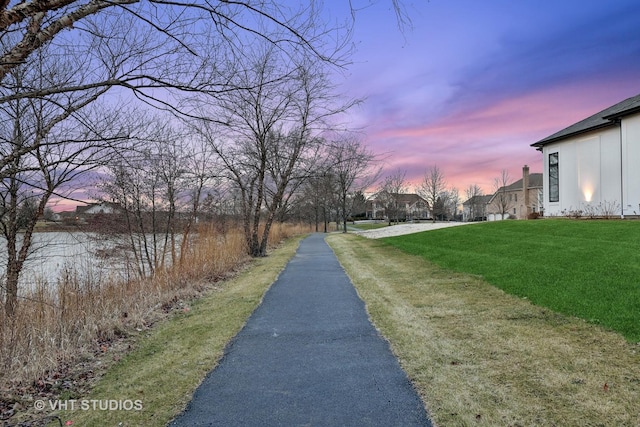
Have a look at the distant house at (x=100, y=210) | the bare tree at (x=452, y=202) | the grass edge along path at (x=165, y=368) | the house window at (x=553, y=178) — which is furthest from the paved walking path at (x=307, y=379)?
the bare tree at (x=452, y=202)

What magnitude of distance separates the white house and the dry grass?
57.5ft

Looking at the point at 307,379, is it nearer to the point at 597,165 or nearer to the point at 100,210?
the point at 100,210

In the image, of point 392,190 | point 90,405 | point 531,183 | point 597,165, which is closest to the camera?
point 90,405

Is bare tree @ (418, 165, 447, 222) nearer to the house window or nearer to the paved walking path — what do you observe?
the house window

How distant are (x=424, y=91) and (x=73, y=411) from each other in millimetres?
11352

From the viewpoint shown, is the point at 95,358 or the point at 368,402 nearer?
the point at 368,402

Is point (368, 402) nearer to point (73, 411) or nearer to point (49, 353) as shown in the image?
point (73, 411)

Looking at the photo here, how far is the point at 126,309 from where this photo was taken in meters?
5.92

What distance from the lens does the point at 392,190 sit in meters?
46.4

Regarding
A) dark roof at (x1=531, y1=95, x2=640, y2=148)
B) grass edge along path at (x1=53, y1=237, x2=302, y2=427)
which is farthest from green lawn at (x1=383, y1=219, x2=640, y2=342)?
dark roof at (x1=531, y1=95, x2=640, y2=148)

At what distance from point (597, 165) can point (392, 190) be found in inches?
1139


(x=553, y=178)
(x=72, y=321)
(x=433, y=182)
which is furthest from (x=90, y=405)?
(x=433, y=182)

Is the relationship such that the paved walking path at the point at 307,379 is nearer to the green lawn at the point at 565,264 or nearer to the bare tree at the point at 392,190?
the green lawn at the point at 565,264

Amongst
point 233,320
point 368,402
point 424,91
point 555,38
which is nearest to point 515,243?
point 424,91
